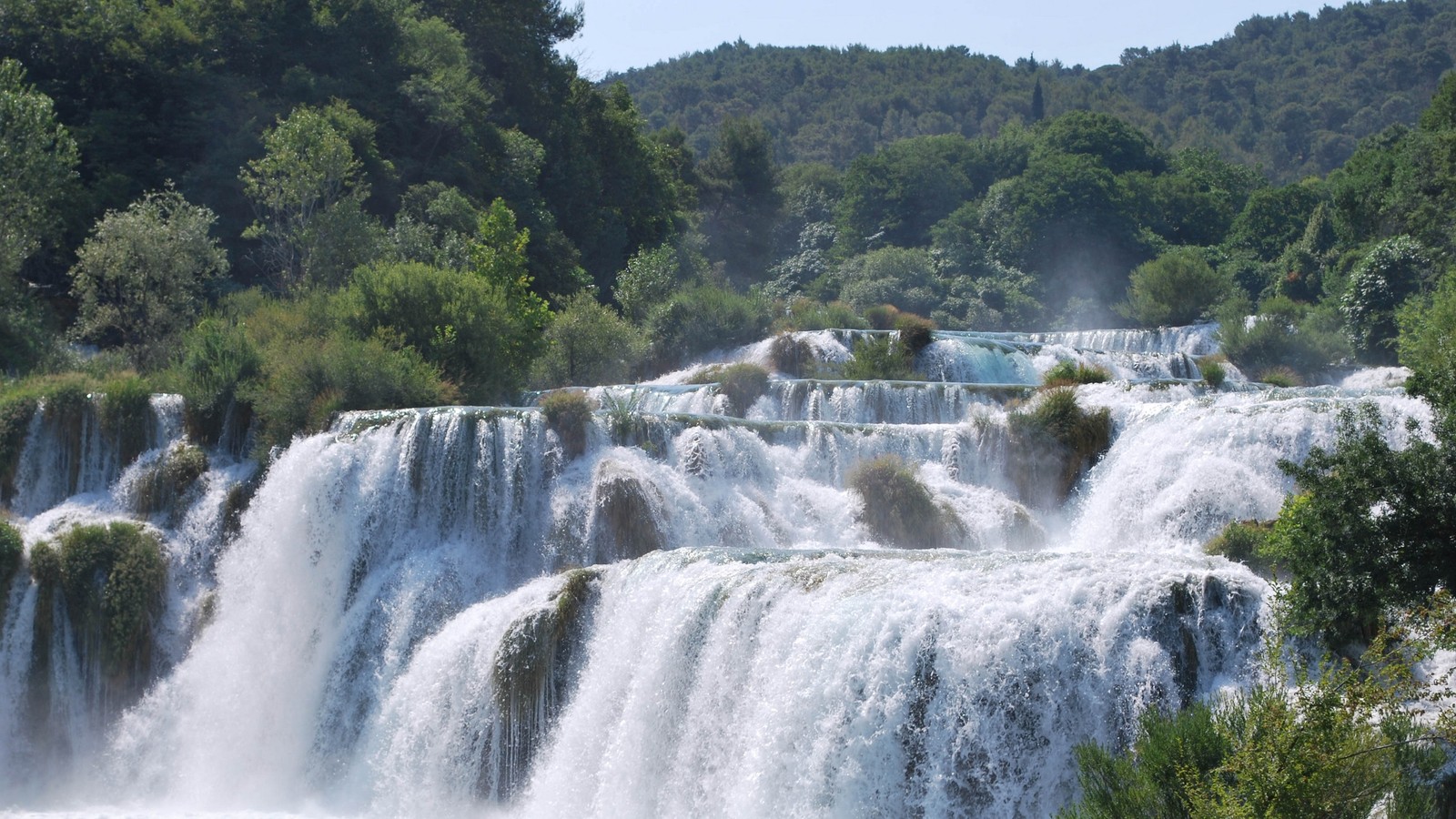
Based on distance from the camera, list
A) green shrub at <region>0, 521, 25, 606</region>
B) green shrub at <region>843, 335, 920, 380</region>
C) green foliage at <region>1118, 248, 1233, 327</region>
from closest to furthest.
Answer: green shrub at <region>0, 521, 25, 606</region>, green shrub at <region>843, 335, 920, 380</region>, green foliage at <region>1118, 248, 1233, 327</region>

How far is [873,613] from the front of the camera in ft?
50.8

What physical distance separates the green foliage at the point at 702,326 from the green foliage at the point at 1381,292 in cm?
1628

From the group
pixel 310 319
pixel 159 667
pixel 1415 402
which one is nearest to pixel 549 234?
pixel 310 319

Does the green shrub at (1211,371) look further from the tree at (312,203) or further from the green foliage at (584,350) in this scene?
the tree at (312,203)

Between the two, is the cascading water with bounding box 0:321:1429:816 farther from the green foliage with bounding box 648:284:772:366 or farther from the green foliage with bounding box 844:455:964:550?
the green foliage with bounding box 648:284:772:366

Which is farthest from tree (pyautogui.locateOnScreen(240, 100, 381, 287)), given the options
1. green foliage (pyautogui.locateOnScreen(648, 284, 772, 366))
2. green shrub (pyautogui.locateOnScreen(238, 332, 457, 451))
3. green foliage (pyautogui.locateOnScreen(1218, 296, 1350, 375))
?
green foliage (pyautogui.locateOnScreen(1218, 296, 1350, 375))

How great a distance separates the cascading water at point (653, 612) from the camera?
14.6 m

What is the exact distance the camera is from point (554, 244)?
48406mm

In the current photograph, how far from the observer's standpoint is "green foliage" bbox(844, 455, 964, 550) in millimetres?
23547

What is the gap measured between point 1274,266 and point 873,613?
167 feet

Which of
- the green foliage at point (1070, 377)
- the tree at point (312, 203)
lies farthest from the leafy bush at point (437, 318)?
A: the green foliage at point (1070, 377)

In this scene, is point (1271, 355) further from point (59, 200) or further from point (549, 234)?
point (59, 200)

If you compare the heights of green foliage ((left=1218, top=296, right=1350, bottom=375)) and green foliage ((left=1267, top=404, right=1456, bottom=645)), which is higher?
green foliage ((left=1218, top=296, right=1350, bottom=375))

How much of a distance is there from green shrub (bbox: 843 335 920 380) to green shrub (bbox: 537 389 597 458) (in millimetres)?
12399
